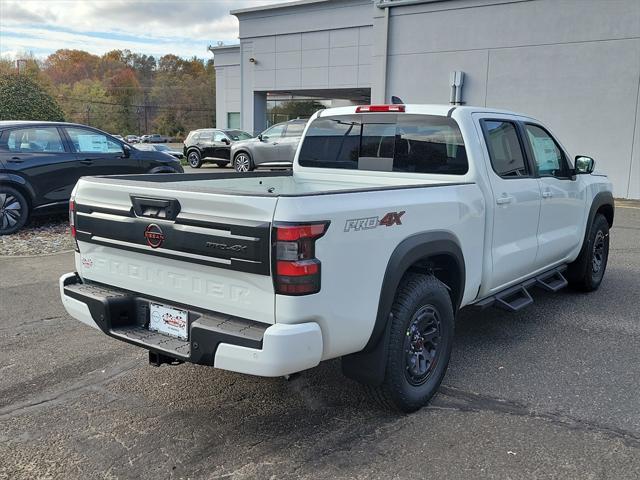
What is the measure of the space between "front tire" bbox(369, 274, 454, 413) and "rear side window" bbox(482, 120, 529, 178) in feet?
4.37

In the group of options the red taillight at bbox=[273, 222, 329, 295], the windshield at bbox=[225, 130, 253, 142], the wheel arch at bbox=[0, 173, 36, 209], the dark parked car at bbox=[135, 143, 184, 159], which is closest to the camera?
the red taillight at bbox=[273, 222, 329, 295]

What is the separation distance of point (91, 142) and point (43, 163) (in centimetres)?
100

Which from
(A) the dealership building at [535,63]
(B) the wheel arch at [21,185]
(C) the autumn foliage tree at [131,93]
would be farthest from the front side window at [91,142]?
(C) the autumn foliage tree at [131,93]

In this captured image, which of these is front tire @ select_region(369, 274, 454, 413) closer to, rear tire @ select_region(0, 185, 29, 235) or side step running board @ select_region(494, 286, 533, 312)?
side step running board @ select_region(494, 286, 533, 312)

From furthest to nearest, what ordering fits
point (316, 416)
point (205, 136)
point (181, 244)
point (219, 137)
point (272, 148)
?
1. point (205, 136)
2. point (219, 137)
3. point (272, 148)
4. point (316, 416)
5. point (181, 244)

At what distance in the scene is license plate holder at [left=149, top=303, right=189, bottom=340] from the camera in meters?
3.26

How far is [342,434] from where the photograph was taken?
342cm

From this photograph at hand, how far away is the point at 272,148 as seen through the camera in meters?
19.0

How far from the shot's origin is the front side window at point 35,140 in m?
8.96

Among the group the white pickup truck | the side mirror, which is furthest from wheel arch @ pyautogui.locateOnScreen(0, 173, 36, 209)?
the side mirror

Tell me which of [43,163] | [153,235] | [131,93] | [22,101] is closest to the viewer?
[153,235]

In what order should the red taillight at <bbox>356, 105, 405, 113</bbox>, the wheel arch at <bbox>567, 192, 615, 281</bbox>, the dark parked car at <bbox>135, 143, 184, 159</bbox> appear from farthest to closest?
the dark parked car at <bbox>135, 143, 184, 159</bbox> → the wheel arch at <bbox>567, 192, 615, 281</bbox> → the red taillight at <bbox>356, 105, 405, 113</bbox>

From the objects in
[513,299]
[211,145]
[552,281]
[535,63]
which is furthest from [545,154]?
[211,145]

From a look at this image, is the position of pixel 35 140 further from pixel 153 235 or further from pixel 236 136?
pixel 236 136
